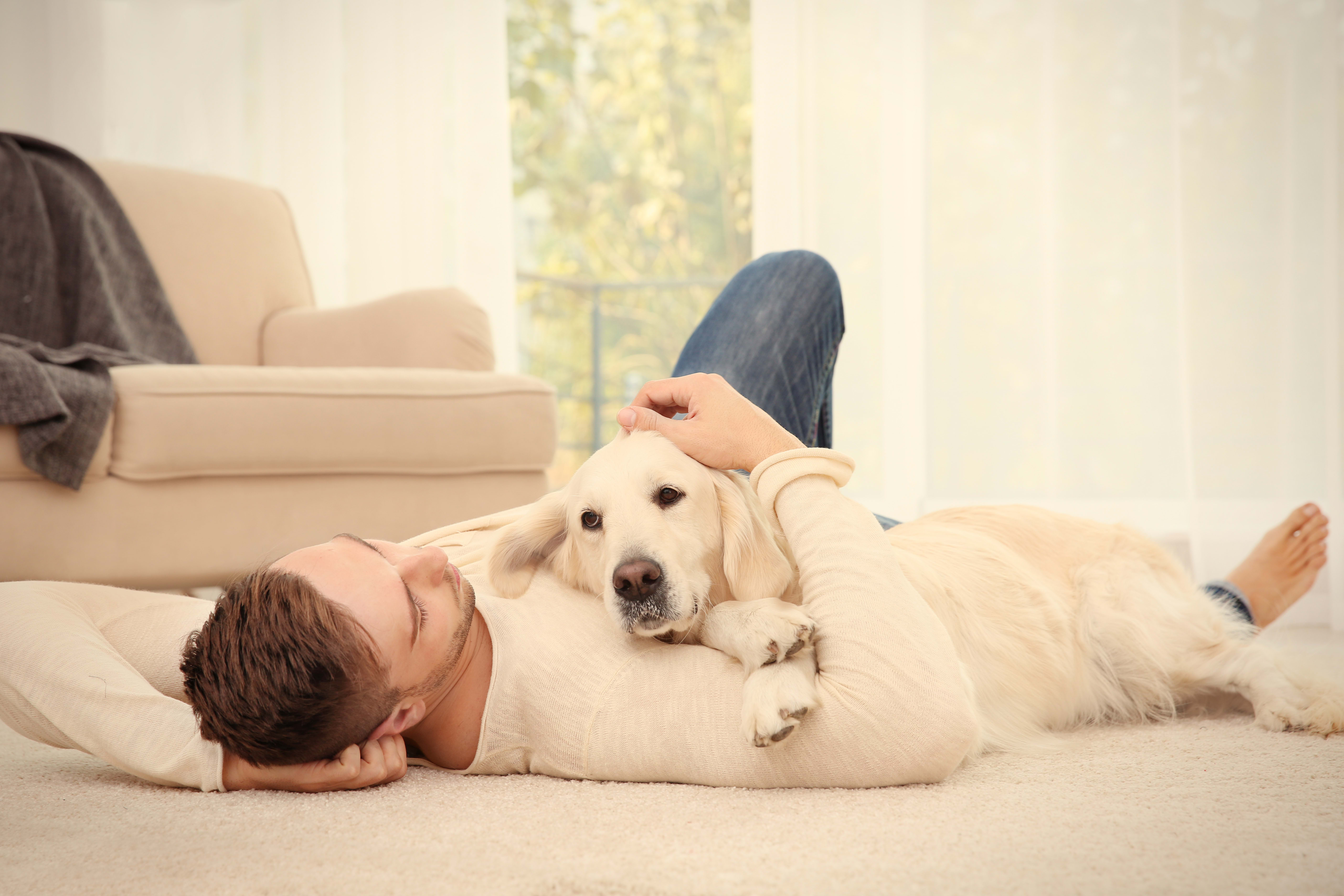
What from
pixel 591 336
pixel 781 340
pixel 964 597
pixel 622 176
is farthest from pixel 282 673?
pixel 622 176

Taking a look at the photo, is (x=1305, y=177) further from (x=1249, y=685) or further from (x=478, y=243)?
(x=478, y=243)

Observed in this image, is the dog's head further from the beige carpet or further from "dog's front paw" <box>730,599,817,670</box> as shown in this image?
the beige carpet

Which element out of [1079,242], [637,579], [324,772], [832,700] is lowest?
[324,772]

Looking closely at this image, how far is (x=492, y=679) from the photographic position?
1254 mm

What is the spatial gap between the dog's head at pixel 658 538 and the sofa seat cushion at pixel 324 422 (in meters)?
1.36

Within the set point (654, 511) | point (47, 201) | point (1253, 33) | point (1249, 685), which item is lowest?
point (1249, 685)

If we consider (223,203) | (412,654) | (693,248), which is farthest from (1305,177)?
(693,248)

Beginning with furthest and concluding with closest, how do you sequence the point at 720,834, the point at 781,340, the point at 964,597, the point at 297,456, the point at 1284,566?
the point at 297,456, the point at 1284,566, the point at 781,340, the point at 964,597, the point at 720,834

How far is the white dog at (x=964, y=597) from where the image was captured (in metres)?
1.26

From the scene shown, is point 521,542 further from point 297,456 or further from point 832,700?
point 297,456

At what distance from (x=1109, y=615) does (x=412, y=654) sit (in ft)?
3.89

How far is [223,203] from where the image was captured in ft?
12.0

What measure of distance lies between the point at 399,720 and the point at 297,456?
1533 mm

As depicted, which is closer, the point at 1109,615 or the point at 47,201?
the point at 1109,615
